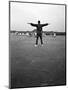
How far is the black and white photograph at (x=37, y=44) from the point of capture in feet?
11.1

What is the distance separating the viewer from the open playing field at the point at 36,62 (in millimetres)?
3398

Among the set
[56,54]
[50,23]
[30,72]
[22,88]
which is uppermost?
[50,23]

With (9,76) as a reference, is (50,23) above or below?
above

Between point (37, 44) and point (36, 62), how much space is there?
0.26m

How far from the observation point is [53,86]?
3553 millimetres

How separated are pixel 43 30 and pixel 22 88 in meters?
0.88

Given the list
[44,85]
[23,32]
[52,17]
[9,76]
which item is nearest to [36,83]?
[44,85]

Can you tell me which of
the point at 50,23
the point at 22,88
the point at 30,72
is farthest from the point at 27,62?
the point at 50,23

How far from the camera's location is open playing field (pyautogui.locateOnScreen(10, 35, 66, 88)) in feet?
11.1

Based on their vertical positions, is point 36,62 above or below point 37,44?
below

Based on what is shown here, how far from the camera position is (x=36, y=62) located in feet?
11.4

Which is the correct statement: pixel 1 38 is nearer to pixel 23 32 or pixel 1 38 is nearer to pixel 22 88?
pixel 23 32

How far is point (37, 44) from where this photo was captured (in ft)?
11.4

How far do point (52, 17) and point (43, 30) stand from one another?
24 centimetres
